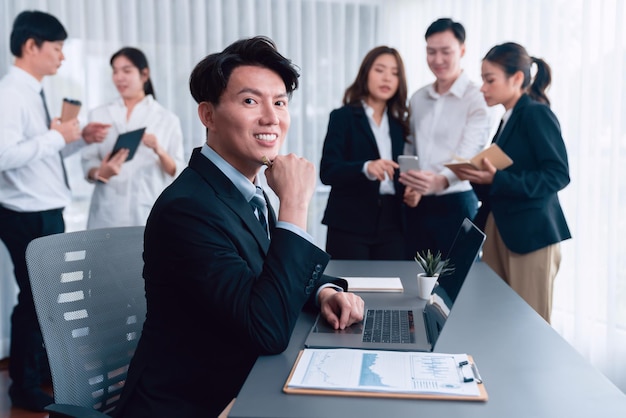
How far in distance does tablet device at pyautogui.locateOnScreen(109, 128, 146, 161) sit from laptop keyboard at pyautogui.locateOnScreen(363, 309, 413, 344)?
1.99 m

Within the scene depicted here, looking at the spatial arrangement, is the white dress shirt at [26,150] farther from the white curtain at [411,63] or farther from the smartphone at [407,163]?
the smartphone at [407,163]

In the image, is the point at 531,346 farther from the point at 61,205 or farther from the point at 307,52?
the point at 307,52

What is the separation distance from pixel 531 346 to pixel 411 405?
0.44 m

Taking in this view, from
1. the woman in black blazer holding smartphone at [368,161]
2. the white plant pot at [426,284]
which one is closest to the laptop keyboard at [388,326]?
the white plant pot at [426,284]

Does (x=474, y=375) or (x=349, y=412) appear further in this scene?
(x=474, y=375)

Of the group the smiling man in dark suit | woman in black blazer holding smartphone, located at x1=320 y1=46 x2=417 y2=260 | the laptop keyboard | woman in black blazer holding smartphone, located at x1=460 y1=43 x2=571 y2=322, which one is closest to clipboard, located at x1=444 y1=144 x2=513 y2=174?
woman in black blazer holding smartphone, located at x1=460 y1=43 x2=571 y2=322

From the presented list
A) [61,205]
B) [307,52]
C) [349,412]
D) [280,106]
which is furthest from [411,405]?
[307,52]

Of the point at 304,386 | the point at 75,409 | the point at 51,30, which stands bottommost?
the point at 75,409

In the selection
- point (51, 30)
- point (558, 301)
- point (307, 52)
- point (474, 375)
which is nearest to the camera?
point (474, 375)

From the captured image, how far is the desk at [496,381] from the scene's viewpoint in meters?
1.01

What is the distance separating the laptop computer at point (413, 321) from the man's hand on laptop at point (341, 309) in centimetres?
2

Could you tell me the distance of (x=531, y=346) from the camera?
1.34m

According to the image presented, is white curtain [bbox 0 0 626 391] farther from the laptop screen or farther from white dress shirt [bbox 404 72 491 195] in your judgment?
the laptop screen

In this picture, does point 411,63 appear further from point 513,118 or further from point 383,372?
point 383,372
